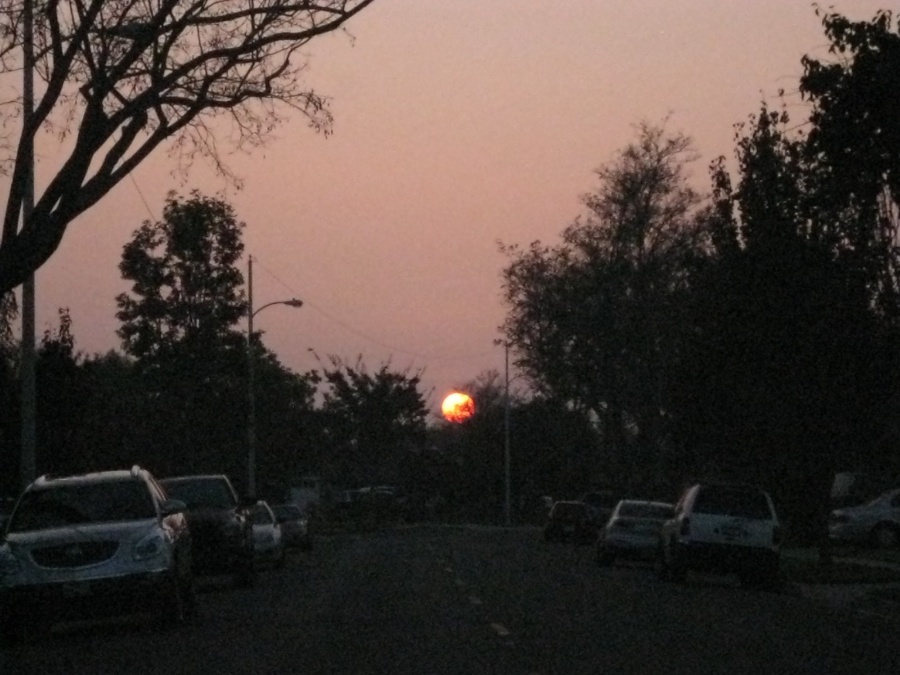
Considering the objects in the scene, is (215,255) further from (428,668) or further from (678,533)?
(428,668)

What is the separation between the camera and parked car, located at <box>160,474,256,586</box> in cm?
2716

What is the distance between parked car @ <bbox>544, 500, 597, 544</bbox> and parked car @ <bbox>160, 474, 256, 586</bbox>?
24.8 meters

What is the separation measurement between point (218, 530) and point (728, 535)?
855cm

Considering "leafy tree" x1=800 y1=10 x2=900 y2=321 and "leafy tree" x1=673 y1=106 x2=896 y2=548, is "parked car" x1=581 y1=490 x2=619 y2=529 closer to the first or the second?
"leafy tree" x1=673 y1=106 x2=896 y2=548

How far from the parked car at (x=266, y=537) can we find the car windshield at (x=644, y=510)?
7.34m

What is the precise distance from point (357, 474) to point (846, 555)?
183 ft

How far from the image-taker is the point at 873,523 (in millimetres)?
43750

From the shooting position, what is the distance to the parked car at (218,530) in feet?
89.1

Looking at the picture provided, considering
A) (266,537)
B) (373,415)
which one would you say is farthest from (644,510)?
(373,415)

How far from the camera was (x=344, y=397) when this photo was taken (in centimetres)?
8975

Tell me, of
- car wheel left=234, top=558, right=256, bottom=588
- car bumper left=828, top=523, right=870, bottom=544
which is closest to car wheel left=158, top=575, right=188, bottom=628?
car wheel left=234, top=558, right=256, bottom=588

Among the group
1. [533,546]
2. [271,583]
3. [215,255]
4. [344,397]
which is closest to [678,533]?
[271,583]

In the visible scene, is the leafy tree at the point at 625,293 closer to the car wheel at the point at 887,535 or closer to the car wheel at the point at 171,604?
the car wheel at the point at 887,535

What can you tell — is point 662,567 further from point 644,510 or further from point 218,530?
point 218,530
